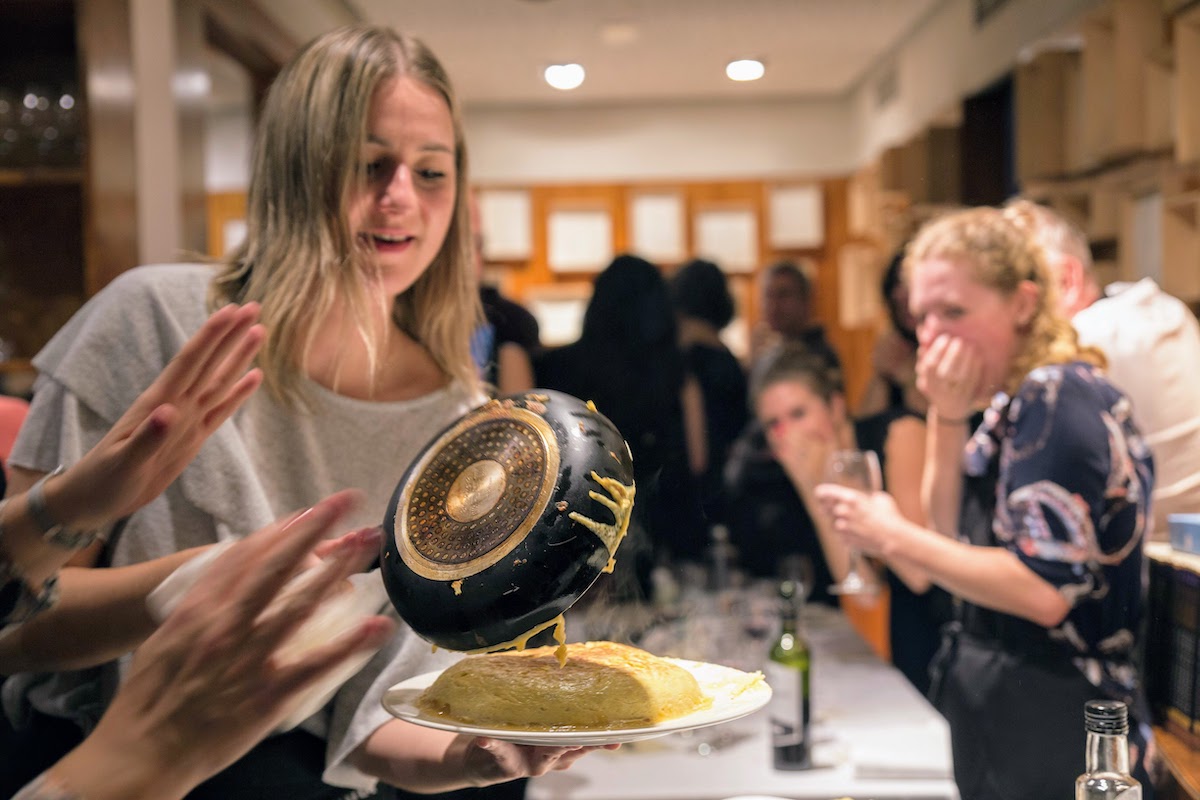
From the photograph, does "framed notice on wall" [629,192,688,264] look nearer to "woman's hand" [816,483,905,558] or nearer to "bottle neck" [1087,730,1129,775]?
"woman's hand" [816,483,905,558]

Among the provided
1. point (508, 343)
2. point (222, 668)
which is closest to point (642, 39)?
point (508, 343)

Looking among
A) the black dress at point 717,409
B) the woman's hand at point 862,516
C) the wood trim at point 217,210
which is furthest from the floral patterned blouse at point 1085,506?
the wood trim at point 217,210

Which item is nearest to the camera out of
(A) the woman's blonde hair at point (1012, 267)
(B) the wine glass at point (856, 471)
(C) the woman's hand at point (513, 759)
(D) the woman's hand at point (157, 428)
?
(D) the woman's hand at point (157, 428)

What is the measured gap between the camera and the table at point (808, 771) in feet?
5.44

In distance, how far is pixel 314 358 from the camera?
1059 millimetres

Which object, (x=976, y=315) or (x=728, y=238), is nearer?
(x=976, y=315)

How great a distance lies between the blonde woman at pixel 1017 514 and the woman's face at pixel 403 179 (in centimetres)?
75

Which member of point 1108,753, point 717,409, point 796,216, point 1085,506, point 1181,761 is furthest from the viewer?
point 796,216

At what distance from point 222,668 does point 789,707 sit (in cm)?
124

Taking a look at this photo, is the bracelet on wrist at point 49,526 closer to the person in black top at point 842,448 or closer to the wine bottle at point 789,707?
the wine bottle at point 789,707

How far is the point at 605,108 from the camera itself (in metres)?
6.07

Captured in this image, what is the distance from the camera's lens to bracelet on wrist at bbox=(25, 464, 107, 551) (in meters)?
0.82

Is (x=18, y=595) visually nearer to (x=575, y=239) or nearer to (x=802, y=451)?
(x=802, y=451)

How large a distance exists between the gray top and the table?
66 centimetres
